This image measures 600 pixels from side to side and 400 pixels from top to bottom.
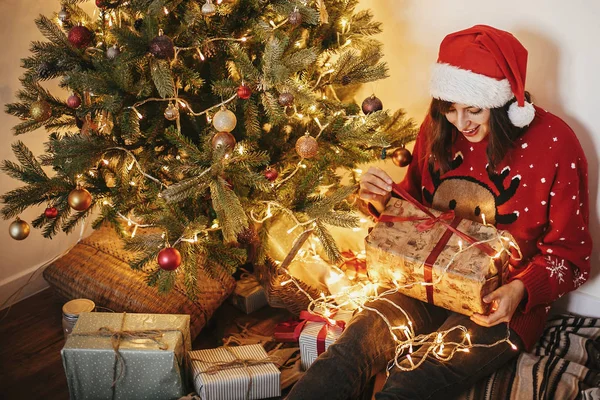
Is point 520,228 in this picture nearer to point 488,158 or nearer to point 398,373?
point 488,158

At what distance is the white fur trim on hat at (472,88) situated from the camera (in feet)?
4.77

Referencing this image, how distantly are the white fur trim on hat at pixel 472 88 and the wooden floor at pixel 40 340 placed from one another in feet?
3.26

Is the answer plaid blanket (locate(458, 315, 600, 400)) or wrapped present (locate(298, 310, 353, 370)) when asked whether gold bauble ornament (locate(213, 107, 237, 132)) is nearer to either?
wrapped present (locate(298, 310, 353, 370))

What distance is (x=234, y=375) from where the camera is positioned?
160 cm

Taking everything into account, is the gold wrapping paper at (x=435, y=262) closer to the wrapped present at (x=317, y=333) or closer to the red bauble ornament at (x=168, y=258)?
the wrapped present at (x=317, y=333)

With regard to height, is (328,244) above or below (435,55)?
below

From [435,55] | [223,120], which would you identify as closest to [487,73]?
[435,55]

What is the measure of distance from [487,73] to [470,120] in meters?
0.14

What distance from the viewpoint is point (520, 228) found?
1631 millimetres

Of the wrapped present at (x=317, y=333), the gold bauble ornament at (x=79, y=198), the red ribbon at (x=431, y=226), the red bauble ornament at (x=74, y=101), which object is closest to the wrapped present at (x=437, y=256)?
the red ribbon at (x=431, y=226)

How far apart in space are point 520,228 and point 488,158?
0.72ft

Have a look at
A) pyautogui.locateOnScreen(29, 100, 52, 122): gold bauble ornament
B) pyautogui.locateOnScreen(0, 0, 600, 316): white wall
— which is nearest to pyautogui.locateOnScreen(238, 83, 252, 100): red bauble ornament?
pyautogui.locateOnScreen(29, 100, 52, 122): gold bauble ornament

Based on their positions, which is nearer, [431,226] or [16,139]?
[431,226]

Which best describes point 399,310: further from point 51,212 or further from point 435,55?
point 51,212
